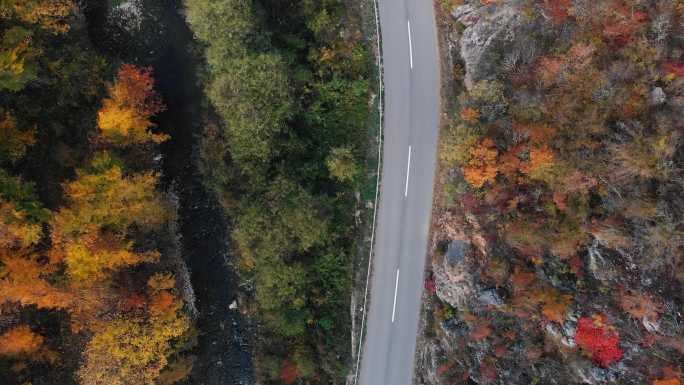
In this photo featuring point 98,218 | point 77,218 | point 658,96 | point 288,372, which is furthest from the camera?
point 288,372

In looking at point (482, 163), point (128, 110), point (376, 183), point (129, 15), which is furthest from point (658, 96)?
point (129, 15)

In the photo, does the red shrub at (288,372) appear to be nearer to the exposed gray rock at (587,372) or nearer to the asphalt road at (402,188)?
the asphalt road at (402,188)

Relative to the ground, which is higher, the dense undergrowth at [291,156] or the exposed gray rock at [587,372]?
the dense undergrowth at [291,156]

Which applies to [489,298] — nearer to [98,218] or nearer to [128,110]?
[98,218]

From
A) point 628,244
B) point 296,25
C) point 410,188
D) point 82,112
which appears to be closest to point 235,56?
point 296,25

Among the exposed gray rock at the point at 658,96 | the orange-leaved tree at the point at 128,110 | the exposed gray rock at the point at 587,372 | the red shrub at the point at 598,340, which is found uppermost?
the orange-leaved tree at the point at 128,110

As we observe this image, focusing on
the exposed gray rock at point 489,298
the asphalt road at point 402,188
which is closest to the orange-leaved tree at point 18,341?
the asphalt road at point 402,188
